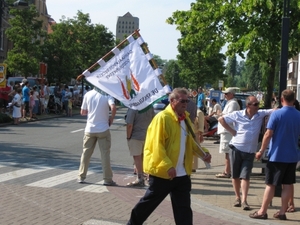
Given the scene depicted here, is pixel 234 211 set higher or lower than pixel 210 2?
lower

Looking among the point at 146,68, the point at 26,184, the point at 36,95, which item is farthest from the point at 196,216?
the point at 36,95

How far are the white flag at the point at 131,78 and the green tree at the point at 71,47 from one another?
3963 centimetres

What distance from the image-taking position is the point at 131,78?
10.4 meters

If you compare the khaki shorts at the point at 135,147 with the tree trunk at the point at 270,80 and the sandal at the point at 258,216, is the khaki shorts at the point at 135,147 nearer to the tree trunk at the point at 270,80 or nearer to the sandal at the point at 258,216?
the sandal at the point at 258,216

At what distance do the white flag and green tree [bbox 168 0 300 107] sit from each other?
6507 mm

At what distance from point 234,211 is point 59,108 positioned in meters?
29.2

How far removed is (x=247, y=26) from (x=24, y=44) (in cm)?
2895

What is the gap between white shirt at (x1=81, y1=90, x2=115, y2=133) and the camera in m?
10.9

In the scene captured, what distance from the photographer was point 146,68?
1026 centimetres

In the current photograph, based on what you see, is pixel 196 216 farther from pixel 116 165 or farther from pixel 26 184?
pixel 116 165

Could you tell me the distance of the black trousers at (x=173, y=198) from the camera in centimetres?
661

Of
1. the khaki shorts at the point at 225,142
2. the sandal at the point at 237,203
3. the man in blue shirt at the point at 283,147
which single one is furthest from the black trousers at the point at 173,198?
the khaki shorts at the point at 225,142

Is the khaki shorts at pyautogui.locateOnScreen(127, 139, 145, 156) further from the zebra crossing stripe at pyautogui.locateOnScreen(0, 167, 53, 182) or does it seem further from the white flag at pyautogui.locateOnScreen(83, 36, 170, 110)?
the zebra crossing stripe at pyautogui.locateOnScreen(0, 167, 53, 182)

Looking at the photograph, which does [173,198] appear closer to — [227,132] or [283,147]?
[283,147]
